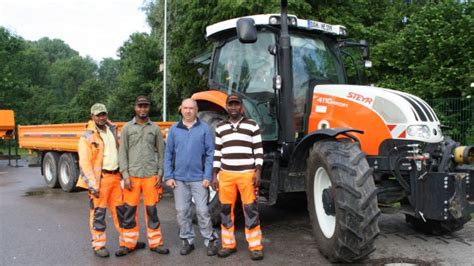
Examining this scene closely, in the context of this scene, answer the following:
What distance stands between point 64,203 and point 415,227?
614cm

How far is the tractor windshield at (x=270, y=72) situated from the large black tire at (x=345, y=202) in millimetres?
1160

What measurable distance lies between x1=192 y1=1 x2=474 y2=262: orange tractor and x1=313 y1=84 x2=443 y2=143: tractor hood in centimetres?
1

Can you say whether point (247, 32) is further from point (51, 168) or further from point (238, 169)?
point (51, 168)

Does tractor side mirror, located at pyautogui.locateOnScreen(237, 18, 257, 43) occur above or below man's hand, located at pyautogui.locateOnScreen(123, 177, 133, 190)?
above

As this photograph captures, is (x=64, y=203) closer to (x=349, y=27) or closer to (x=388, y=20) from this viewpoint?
(x=349, y=27)

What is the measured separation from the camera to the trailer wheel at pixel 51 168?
1134 cm

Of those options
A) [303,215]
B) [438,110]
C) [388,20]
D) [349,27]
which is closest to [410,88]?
[438,110]

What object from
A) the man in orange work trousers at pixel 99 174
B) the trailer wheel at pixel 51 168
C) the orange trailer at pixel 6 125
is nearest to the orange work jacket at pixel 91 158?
the man in orange work trousers at pixel 99 174

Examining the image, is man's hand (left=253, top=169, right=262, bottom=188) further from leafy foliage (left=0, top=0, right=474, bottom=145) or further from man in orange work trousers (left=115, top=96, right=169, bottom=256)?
leafy foliage (left=0, top=0, right=474, bottom=145)

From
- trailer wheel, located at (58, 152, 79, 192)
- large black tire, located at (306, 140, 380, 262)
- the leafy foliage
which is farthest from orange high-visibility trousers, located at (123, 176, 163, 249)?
trailer wheel, located at (58, 152, 79, 192)

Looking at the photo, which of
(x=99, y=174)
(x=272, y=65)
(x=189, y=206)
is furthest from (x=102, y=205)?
(x=272, y=65)

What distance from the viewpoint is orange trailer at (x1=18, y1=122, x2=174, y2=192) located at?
1051cm

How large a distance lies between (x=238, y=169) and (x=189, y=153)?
0.59m

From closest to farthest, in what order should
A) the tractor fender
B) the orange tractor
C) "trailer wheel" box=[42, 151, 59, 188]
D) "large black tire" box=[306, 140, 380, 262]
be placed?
"large black tire" box=[306, 140, 380, 262]
the orange tractor
the tractor fender
"trailer wheel" box=[42, 151, 59, 188]
